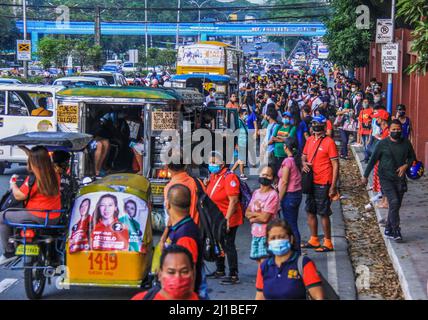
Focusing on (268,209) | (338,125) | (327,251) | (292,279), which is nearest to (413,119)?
(338,125)

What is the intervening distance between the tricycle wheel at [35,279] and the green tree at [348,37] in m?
25.7

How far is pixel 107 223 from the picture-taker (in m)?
9.83

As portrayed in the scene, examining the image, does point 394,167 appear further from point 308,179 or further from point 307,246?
point 307,246

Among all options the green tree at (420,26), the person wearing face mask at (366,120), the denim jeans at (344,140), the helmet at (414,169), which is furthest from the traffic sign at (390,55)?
the green tree at (420,26)

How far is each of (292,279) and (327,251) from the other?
6.55 m

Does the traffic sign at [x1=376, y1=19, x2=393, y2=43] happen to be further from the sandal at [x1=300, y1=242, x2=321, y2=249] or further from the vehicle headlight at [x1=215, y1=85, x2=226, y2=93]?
the vehicle headlight at [x1=215, y1=85, x2=226, y2=93]

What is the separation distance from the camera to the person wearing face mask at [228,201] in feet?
36.6

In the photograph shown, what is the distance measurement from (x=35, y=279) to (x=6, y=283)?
1.05 m

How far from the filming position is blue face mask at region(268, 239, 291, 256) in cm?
677

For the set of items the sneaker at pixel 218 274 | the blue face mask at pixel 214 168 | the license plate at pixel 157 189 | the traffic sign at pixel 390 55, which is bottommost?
the sneaker at pixel 218 274

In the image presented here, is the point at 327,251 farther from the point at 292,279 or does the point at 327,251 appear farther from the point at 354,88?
the point at 354,88

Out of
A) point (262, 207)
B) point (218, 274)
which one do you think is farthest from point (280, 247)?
point (218, 274)

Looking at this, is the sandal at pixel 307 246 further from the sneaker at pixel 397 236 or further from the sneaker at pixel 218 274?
the sneaker at pixel 218 274

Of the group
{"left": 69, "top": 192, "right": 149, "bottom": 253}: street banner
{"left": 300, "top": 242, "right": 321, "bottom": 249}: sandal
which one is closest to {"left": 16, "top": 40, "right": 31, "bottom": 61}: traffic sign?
{"left": 300, "top": 242, "right": 321, "bottom": 249}: sandal
